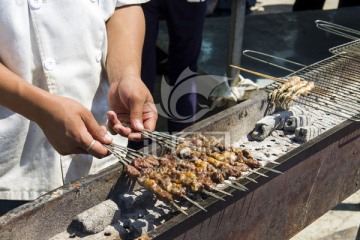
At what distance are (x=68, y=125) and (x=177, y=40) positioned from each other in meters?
3.06

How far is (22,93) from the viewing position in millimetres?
2271

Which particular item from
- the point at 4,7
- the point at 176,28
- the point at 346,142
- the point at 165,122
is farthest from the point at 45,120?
the point at 165,122

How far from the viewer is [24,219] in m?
2.28

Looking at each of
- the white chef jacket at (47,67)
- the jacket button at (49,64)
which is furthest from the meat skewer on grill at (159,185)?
the jacket button at (49,64)

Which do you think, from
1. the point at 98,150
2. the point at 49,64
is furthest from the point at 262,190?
the point at 49,64

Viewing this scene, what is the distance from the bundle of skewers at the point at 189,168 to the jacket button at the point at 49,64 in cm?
49

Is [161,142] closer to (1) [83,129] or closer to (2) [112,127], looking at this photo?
(2) [112,127]

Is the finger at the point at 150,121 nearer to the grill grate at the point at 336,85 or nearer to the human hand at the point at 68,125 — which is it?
the human hand at the point at 68,125

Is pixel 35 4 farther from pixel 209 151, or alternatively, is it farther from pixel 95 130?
pixel 209 151

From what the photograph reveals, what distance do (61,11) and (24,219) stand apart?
1012mm

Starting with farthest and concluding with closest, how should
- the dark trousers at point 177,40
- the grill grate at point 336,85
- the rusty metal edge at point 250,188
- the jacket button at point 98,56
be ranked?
the dark trousers at point 177,40
the grill grate at point 336,85
the jacket button at point 98,56
the rusty metal edge at point 250,188

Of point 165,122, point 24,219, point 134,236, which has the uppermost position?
point 24,219

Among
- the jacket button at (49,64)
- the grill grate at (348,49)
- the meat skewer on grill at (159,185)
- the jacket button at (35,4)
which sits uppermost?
the jacket button at (35,4)

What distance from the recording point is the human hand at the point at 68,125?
2.26 metres
